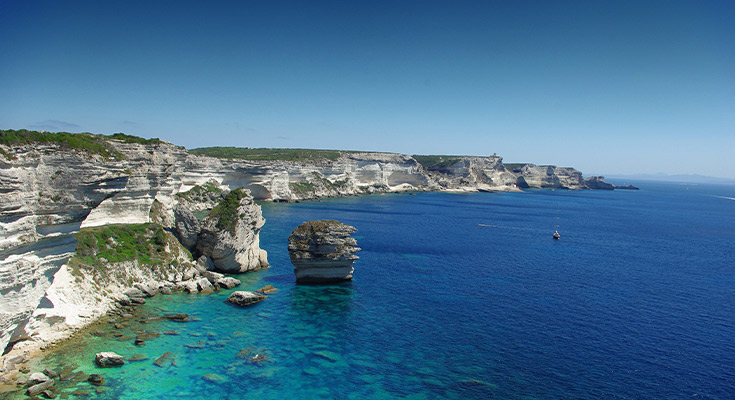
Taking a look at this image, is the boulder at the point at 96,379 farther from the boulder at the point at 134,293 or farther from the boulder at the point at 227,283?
the boulder at the point at 227,283

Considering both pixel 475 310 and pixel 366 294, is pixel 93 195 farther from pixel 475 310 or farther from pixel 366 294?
Result: pixel 475 310

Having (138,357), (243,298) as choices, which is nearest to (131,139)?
(243,298)

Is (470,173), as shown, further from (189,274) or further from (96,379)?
(96,379)

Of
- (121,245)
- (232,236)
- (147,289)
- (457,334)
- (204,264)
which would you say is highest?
(232,236)

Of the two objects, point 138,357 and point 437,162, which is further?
point 437,162

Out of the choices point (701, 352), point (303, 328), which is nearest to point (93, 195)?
point (303, 328)
